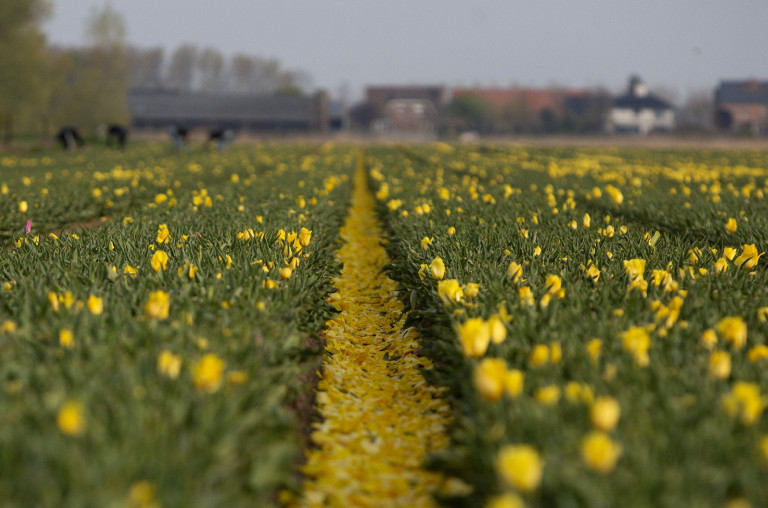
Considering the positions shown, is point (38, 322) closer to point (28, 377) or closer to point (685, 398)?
point (28, 377)

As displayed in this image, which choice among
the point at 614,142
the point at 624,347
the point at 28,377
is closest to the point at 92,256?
the point at 28,377

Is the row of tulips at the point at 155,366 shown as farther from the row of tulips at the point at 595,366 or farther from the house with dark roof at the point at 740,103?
the house with dark roof at the point at 740,103

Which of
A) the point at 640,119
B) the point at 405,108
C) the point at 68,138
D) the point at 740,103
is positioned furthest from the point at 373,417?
the point at 640,119

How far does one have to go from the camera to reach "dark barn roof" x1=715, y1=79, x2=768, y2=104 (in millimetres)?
110750

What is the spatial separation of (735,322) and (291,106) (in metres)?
95.6

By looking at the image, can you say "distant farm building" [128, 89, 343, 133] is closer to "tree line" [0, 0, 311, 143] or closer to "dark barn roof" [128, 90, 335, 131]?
"dark barn roof" [128, 90, 335, 131]

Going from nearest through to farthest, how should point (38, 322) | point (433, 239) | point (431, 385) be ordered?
point (38, 322), point (431, 385), point (433, 239)

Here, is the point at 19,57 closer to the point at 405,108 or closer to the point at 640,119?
the point at 405,108

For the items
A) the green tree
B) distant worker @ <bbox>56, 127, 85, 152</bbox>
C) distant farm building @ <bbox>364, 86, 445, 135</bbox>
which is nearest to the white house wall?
distant farm building @ <bbox>364, 86, 445, 135</bbox>

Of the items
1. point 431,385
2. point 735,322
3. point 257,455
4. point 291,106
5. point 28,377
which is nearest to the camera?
point 257,455

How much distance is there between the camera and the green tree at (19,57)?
115 feet

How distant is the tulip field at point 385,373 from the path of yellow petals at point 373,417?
0.06ft

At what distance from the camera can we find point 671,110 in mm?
122125

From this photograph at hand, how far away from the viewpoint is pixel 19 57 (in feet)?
115
